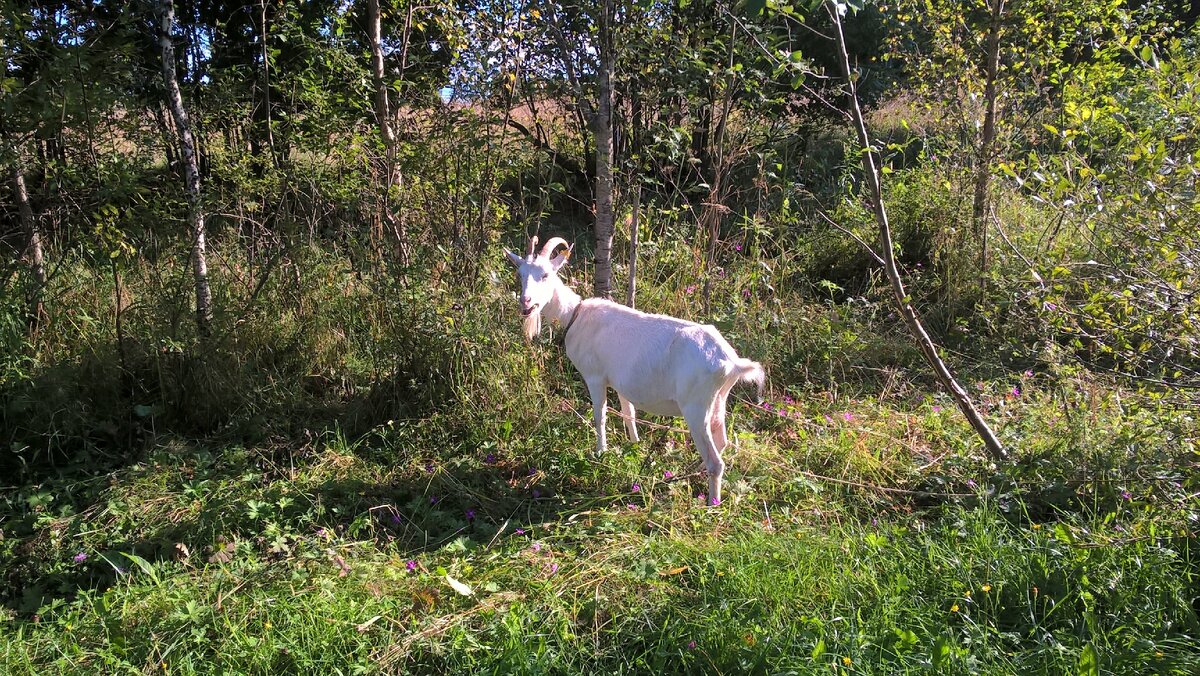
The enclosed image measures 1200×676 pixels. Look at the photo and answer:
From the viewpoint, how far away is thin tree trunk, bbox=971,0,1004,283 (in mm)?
6207

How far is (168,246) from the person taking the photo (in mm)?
5883

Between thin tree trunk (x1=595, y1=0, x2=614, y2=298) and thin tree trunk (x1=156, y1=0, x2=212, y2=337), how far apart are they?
9.76 ft

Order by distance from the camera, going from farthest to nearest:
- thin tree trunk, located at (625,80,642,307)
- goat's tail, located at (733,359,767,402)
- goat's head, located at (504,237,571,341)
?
thin tree trunk, located at (625,80,642,307) → goat's head, located at (504,237,571,341) → goat's tail, located at (733,359,767,402)

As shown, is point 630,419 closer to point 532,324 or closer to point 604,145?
point 532,324

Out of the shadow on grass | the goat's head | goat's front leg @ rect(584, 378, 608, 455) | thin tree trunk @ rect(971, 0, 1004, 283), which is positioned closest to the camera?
the shadow on grass

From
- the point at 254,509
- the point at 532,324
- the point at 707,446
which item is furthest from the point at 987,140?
the point at 254,509

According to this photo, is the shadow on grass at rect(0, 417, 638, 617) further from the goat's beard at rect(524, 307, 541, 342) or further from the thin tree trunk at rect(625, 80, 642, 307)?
the thin tree trunk at rect(625, 80, 642, 307)

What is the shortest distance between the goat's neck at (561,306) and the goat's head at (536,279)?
4 cm

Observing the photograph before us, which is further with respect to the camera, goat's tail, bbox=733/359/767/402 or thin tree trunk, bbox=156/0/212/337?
thin tree trunk, bbox=156/0/212/337

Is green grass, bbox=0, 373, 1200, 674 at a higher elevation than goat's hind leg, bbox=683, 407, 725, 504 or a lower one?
lower

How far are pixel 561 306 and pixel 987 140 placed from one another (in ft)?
15.1

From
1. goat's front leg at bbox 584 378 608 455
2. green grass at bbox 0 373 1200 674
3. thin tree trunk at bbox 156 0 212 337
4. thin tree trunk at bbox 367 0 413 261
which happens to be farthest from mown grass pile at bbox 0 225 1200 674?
thin tree trunk at bbox 367 0 413 261

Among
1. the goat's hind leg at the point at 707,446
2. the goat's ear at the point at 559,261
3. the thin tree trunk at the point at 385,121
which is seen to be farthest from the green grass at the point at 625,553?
the thin tree trunk at the point at 385,121

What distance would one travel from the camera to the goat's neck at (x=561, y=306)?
15.4 ft
